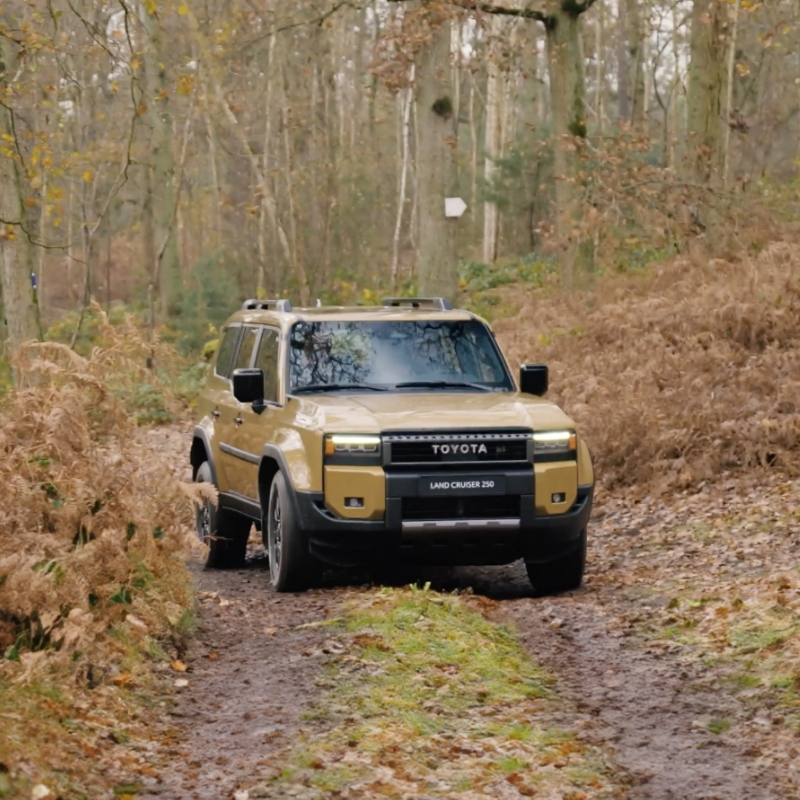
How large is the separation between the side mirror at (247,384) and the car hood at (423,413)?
501 mm

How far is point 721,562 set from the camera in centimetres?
1092

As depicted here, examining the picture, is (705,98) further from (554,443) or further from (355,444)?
(355,444)

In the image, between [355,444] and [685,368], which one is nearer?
[355,444]

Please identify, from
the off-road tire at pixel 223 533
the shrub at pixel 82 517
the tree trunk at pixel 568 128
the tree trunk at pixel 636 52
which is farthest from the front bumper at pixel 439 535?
the tree trunk at pixel 636 52

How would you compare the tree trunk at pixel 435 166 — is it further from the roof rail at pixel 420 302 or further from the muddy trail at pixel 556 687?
the muddy trail at pixel 556 687

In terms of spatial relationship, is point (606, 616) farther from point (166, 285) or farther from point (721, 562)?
point (166, 285)

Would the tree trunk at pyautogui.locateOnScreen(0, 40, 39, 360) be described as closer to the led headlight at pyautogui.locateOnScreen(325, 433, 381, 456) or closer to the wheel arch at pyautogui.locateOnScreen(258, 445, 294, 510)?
the wheel arch at pyautogui.locateOnScreen(258, 445, 294, 510)

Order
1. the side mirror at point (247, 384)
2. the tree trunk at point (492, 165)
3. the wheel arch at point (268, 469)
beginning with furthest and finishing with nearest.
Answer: the tree trunk at point (492, 165), the side mirror at point (247, 384), the wheel arch at point (268, 469)

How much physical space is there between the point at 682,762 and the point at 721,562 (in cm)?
485

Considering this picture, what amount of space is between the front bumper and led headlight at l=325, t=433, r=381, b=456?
275 millimetres

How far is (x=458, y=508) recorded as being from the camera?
9.46m

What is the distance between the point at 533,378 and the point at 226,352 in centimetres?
328

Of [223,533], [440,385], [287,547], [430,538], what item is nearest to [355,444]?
[430,538]

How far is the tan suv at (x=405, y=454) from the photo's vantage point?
30.9ft
